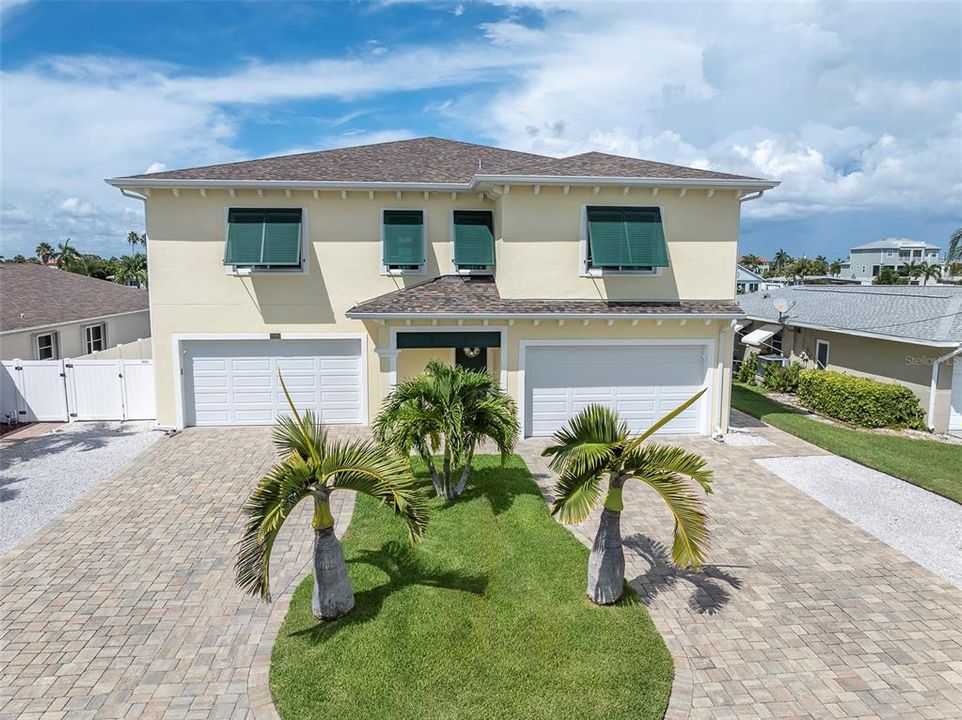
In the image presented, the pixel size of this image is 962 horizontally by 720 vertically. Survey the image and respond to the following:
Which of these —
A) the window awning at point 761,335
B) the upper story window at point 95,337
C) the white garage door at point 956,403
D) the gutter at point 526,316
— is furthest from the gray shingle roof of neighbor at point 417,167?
the window awning at point 761,335

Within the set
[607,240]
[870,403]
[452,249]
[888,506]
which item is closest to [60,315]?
[452,249]

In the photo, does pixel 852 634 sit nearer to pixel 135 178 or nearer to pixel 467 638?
pixel 467 638

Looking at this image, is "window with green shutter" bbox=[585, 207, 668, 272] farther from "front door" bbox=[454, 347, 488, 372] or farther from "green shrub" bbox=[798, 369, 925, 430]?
"green shrub" bbox=[798, 369, 925, 430]

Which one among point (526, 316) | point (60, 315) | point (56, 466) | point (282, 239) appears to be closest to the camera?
point (56, 466)

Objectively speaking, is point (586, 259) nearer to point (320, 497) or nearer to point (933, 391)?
point (320, 497)

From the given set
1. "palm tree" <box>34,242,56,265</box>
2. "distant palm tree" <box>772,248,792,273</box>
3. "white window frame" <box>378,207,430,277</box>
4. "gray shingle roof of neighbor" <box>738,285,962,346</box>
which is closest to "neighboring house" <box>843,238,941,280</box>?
"distant palm tree" <box>772,248,792,273</box>

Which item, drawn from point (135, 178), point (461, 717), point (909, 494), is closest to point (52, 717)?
point (461, 717)
